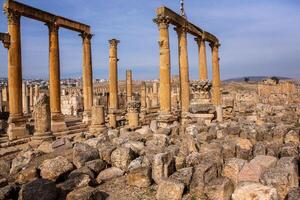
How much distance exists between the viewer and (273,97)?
171 ft

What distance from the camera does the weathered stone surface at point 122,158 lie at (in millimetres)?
7910

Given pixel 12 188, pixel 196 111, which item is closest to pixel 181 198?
pixel 12 188

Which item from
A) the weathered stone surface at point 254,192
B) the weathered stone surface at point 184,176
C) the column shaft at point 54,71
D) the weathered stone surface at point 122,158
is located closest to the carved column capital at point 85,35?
the column shaft at point 54,71

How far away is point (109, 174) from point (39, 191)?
188 centimetres

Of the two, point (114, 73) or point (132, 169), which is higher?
point (114, 73)

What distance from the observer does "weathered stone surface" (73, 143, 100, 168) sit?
26.1ft

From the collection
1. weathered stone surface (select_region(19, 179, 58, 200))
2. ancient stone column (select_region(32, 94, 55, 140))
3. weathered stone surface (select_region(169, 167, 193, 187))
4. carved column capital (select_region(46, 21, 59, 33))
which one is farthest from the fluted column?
weathered stone surface (select_region(169, 167, 193, 187))

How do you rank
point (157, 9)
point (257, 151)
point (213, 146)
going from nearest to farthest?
1. point (257, 151)
2. point (213, 146)
3. point (157, 9)

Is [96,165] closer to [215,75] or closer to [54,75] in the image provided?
[54,75]

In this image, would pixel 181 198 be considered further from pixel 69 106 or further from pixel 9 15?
pixel 69 106

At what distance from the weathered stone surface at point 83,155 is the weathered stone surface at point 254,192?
4.01 metres

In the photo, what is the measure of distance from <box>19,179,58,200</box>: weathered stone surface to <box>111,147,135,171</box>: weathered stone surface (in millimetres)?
2044

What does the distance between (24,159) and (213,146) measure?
5304 millimetres

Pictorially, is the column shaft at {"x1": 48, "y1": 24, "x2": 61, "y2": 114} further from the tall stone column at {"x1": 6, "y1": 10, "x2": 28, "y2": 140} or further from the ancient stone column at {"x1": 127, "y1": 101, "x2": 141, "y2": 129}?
the ancient stone column at {"x1": 127, "y1": 101, "x2": 141, "y2": 129}
